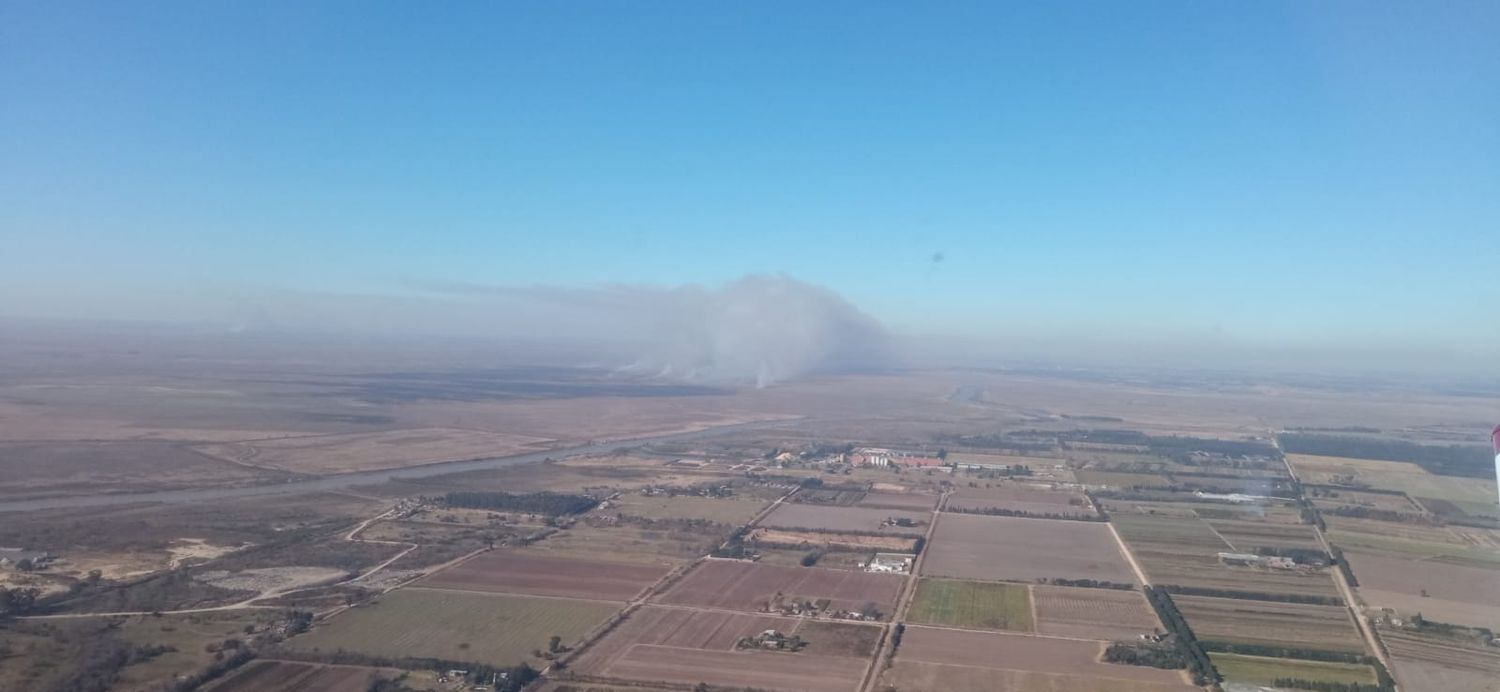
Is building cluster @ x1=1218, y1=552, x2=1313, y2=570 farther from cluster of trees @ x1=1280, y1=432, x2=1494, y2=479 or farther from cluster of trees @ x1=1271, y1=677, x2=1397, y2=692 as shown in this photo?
cluster of trees @ x1=1280, y1=432, x2=1494, y2=479

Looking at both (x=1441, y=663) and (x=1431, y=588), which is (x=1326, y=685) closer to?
(x=1441, y=663)

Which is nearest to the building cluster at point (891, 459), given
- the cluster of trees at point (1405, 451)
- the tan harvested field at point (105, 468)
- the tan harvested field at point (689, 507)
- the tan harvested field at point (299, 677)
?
the tan harvested field at point (689, 507)

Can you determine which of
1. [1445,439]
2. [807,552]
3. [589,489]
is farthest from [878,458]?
[1445,439]

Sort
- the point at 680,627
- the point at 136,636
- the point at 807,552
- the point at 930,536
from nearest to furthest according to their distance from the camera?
the point at 136,636
the point at 680,627
the point at 807,552
the point at 930,536

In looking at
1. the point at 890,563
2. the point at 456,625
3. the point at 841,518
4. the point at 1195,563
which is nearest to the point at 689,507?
the point at 841,518

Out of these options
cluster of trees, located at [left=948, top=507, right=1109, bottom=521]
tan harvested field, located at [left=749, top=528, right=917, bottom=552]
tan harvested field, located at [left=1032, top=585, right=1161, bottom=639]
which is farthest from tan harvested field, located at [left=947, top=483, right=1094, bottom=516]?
tan harvested field, located at [left=1032, top=585, right=1161, bottom=639]

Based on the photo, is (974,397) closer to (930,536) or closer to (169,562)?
(930,536)

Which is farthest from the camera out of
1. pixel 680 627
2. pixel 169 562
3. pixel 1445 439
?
pixel 1445 439
